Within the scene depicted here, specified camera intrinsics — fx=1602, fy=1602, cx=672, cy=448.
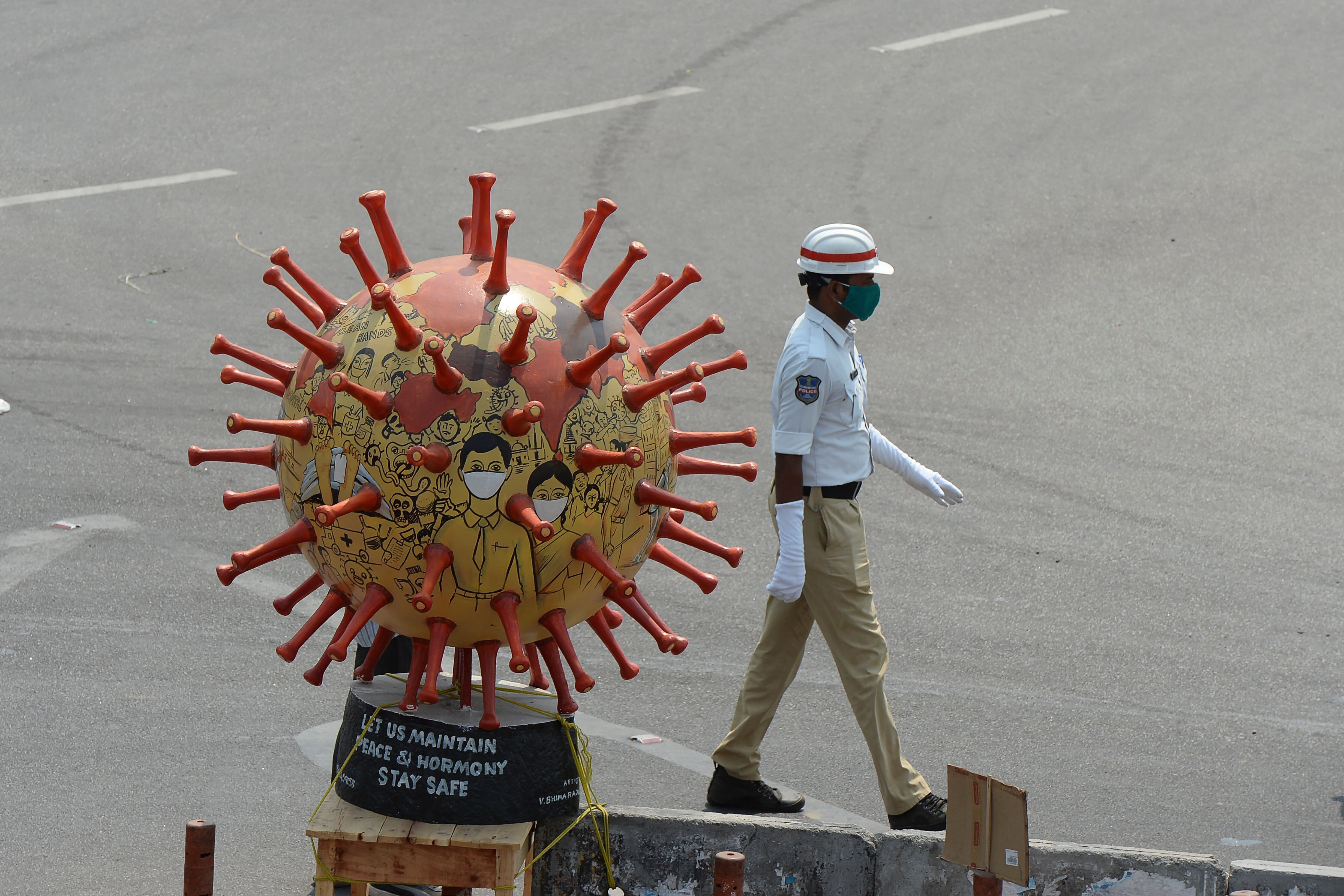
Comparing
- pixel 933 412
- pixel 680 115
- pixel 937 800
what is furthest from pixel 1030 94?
pixel 937 800

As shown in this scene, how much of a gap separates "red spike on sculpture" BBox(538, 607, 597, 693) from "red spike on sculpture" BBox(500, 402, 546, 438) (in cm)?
57

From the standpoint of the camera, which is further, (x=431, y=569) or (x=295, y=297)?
(x=295, y=297)

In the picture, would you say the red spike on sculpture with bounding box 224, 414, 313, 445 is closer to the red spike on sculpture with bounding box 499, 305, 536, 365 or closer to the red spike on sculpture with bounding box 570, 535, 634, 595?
the red spike on sculpture with bounding box 499, 305, 536, 365

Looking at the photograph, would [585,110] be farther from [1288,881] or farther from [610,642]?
[1288,881]

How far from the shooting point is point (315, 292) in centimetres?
474

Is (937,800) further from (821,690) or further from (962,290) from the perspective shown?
(962,290)

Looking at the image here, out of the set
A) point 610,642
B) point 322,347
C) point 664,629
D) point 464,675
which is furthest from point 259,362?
point 664,629

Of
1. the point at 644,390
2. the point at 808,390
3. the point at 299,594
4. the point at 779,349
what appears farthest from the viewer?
the point at 779,349

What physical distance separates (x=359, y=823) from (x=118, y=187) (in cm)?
1045

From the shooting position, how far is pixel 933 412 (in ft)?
36.1

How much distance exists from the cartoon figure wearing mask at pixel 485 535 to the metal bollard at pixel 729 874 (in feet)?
3.01

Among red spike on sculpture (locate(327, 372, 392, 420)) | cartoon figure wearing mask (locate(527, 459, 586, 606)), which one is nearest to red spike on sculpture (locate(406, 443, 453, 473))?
red spike on sculpture (locate(327, 372, 392, 420))

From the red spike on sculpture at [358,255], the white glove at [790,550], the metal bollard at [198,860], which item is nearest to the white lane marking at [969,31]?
the white glove at [790,550]

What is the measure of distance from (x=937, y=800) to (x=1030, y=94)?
12.2 m
